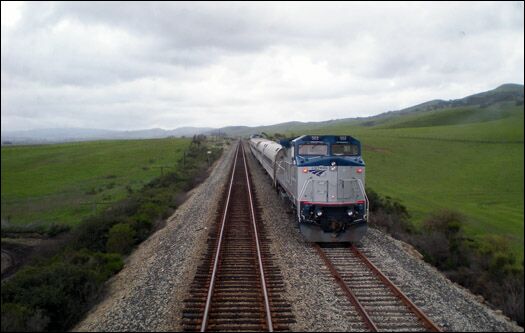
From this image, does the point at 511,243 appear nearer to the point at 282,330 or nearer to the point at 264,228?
the point at 264,228

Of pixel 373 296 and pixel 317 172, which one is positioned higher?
pixel 317 172

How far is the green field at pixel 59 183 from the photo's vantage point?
26.5 metres

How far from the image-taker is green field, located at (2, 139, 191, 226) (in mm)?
26519

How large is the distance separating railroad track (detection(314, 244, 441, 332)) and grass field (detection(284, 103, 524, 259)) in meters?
3.79

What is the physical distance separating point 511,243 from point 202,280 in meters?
10.9

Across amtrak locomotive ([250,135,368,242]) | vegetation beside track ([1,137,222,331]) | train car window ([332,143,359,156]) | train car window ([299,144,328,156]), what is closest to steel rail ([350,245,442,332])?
amtrak locomotive ([250,135,368,242])

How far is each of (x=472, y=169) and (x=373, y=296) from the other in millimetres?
22247

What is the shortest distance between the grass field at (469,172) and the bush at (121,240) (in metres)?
12.9

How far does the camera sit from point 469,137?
30906 millimetres

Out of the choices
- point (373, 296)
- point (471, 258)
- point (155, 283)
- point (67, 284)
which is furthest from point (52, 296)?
point (471, 258)

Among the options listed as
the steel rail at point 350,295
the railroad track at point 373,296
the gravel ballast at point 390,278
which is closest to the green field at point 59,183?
the gravel ballast at point 390,278

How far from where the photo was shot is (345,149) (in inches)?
577

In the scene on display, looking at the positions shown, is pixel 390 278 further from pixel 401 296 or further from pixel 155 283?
pixel 155 283

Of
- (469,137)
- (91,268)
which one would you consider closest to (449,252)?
(91,268)
